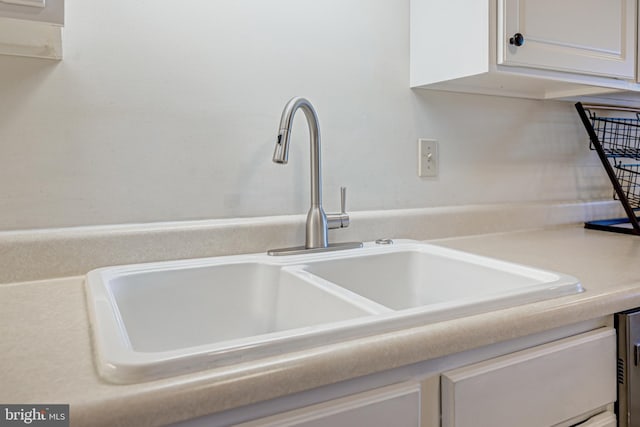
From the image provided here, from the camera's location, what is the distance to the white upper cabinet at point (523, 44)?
43.6 inches

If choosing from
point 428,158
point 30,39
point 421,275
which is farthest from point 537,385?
point 30,39

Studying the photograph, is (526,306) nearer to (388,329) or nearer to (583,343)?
(583,343)

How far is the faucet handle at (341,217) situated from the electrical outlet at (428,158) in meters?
0.33

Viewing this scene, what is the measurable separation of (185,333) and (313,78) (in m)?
0.72

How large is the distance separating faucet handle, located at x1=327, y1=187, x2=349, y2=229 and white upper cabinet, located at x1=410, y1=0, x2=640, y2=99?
44cm

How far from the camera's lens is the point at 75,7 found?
3.04ft

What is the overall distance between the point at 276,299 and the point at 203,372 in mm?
472

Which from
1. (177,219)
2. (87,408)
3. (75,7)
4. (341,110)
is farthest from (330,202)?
(87,408)

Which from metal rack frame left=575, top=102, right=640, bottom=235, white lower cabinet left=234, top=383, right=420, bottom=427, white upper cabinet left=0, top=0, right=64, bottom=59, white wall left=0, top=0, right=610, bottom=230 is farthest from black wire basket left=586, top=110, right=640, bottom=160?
white upper cabinet left=0, top=0, right=64, bottom=59

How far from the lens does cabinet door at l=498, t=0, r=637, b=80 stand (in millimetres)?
1110

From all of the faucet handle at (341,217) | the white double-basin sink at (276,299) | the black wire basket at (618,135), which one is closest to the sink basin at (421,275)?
the white double-basin sink at (276,299)

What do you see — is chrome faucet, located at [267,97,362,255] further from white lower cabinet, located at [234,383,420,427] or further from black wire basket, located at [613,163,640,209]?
black wire basket, located at [613,163,640,209]

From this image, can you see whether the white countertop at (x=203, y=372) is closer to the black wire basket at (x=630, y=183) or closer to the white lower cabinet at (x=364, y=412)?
the white lower cabinet at (x=364, y=412)

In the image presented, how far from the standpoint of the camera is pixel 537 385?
71 centimetres
